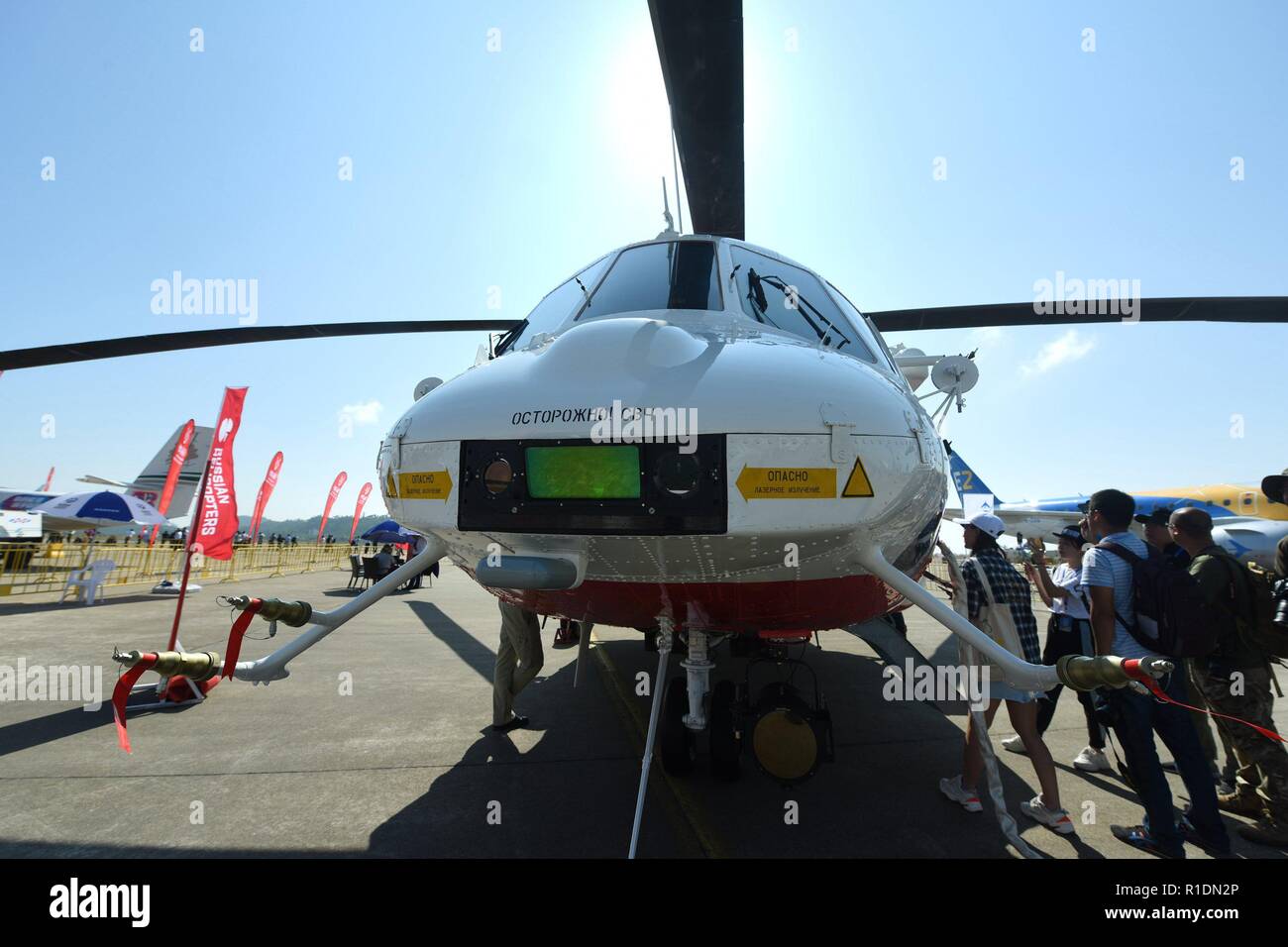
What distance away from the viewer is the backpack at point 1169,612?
2.96m

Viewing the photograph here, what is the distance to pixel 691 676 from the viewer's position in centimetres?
280

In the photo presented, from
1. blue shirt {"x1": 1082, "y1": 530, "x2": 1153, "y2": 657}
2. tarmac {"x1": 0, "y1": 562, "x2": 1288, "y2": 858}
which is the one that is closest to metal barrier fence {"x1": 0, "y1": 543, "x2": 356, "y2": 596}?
tarmac {"x1": 0, "y1": 562, "x2": 1288, "y2": 858}

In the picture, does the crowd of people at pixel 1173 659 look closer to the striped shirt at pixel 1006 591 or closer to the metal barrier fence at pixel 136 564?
the striped shirt at pixel 1006 591

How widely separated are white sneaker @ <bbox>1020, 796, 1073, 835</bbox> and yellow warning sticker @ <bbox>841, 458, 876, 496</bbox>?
271 cm

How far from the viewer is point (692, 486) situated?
186cm

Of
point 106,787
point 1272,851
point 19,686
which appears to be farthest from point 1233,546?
point 19,686

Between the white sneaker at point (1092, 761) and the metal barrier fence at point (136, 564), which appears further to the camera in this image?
the metal barrier fence at point (136, 564)

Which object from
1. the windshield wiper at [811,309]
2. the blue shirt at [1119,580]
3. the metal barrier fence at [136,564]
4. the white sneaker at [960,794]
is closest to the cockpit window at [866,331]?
the windshield wiper at [811,309]

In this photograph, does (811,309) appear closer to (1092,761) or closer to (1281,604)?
(1281,604)

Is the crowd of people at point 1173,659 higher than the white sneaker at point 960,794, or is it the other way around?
the crowd of people at point 1173,659

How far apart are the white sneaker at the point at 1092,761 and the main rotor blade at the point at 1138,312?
399cm

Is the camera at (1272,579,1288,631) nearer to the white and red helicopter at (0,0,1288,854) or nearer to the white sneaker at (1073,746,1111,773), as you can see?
the white sneaker at (1073,746,1111,773)

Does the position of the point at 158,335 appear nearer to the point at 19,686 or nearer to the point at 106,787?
the point at 19,686

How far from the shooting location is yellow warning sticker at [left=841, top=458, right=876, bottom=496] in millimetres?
1854
